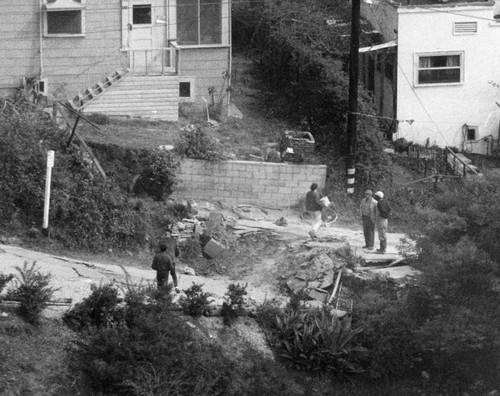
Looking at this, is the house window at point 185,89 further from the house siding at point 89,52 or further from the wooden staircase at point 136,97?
the house siding at point 89,52

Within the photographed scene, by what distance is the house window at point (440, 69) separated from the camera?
110 feet

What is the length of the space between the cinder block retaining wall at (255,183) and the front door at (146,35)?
431cm

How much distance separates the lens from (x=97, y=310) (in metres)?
20.0

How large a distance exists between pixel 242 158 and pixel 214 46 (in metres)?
4.28

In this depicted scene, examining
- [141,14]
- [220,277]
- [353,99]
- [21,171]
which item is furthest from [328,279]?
[141,14]

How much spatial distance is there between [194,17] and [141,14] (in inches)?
52.8

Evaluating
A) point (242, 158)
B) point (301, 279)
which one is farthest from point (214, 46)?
point (301, 279)

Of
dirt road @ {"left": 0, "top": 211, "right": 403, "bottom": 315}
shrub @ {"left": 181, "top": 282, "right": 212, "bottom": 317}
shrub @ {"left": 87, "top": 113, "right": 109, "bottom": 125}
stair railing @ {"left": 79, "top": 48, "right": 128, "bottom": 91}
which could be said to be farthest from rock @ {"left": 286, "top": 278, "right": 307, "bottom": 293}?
stair railing @ {"left": 79, "top": 48, "right": 128, "bottom": 91}

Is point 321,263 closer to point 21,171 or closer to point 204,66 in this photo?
point 21,171

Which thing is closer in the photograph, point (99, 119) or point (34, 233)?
point (34, 233)

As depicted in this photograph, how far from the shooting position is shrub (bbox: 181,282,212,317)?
69.1 feet

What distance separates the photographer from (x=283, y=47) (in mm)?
33969

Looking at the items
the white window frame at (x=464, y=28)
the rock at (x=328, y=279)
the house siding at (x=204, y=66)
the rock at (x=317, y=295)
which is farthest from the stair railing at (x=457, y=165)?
the rock at (x=317, y=295)

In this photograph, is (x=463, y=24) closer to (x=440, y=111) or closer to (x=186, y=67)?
(x=440, y=111)
